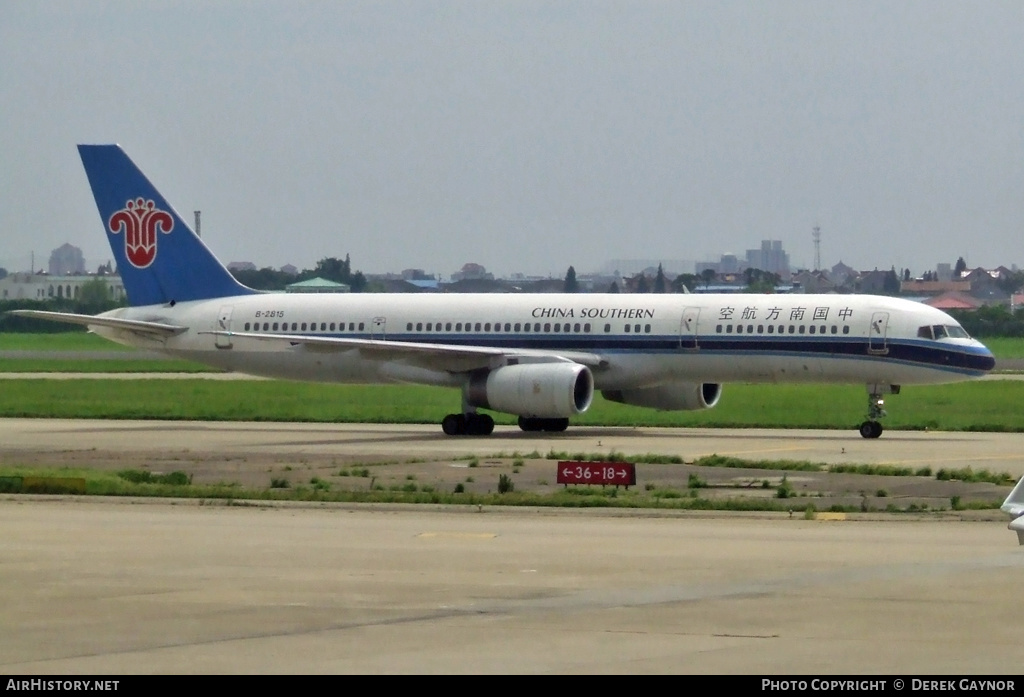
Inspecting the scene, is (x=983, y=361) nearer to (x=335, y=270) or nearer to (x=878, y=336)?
(x=878, y=336)

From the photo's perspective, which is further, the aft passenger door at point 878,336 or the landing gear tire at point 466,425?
the landing gear tire at point 466,425

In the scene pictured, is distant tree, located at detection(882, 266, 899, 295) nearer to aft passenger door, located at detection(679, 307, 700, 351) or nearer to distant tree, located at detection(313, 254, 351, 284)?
distant tree, located at detection(313, 254, 351, 284)

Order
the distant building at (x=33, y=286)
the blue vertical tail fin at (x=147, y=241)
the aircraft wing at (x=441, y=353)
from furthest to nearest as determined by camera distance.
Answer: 1. the distant building at (x=33, y=286)
2. the blue vertical tail fin at (x=147, y=241)
3. the aircraft wing at (x=441, y=353)

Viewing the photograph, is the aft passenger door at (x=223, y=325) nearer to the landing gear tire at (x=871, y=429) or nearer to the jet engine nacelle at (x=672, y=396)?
the jet engine nacelle at (x=672, y=396)

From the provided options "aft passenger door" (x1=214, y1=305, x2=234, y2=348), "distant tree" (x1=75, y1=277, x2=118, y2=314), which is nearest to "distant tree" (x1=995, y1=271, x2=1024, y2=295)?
"distant tree" (x1=75, y1=277, x2=118, y2=314)

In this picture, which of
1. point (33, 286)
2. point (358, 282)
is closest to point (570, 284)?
point (358, 282)

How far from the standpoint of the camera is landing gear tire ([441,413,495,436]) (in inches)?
1598

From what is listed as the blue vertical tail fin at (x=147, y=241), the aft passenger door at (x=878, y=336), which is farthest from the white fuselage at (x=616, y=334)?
the blue vertical tail fin at (x=147, y=241)

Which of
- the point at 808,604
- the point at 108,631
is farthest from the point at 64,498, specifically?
the point at 808,604

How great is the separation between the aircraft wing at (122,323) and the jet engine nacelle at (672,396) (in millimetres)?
11698

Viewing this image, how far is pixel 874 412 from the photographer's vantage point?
128ft

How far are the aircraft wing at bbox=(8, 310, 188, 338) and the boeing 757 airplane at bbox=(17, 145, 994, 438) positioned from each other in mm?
60

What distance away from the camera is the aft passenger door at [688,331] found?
133 ft

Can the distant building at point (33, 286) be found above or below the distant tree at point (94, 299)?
above
